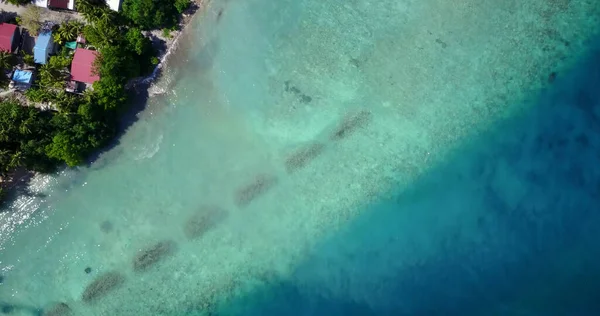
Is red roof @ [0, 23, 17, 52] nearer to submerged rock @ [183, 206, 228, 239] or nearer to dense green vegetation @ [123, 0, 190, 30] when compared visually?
dense green vegetation @ [123, 0, 190, 30]

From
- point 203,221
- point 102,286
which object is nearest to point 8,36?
point 203,221

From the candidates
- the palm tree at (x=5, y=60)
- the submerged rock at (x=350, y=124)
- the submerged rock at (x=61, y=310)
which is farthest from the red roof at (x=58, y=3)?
the submerged rock at (x=61, y=310)

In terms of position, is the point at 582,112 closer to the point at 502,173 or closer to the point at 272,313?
the point at 502,173

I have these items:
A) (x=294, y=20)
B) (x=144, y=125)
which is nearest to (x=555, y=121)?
(x=294, y=20)

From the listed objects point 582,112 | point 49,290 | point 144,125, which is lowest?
point 49,290

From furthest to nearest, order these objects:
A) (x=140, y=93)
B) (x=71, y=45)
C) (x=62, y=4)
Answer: (x=140, y=93) < (x=71, y=45) < (x=62, y=4)

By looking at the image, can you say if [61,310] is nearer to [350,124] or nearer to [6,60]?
[6,60]
